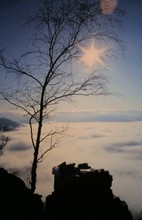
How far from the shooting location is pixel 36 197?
20.7m

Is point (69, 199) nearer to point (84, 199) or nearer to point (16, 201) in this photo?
point (84, 199)

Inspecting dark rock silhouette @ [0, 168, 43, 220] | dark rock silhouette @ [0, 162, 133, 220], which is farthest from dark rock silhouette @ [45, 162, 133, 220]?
dark rock silhouette @ [0, 168, 43, 220]

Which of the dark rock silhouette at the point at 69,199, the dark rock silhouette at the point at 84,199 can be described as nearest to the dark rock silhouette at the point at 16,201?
the dark rock silhouette at the point at 69,199

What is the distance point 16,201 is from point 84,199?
578 centimetres

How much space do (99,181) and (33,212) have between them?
6.44 m

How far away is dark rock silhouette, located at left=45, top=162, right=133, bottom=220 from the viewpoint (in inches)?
840

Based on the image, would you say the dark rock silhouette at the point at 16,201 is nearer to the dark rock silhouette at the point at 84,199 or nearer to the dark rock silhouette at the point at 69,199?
the dark rock silhouette at the point at 69,199

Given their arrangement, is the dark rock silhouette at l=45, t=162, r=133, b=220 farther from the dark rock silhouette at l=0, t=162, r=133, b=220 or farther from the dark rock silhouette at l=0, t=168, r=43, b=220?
the dark rock silhouette at l=0, t=168, r=43, b=220

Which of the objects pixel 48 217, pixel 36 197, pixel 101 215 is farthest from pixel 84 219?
pixel 36 197

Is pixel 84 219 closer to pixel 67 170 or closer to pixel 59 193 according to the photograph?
pixel 59 193

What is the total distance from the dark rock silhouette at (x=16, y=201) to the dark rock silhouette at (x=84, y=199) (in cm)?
167

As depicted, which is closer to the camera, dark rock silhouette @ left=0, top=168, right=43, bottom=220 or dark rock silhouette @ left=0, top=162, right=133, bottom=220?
dark rock silhouette @ left=0, top=168, right=43, bottom=220

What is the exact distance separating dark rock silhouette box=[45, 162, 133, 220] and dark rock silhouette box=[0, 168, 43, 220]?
5.47 ft

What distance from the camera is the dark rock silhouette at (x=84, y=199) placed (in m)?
21.3
